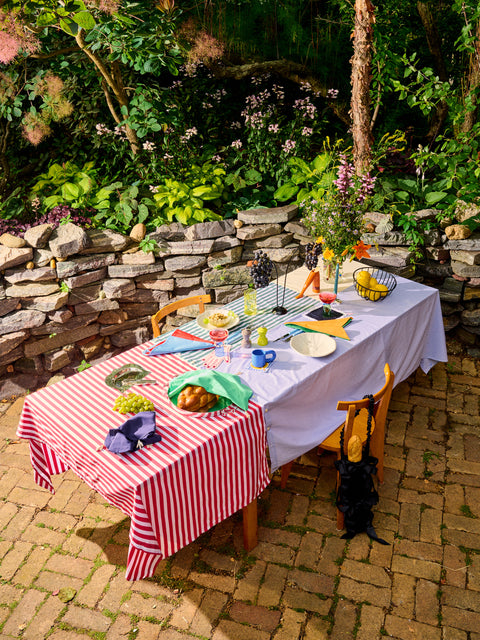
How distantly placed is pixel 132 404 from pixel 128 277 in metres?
2.40

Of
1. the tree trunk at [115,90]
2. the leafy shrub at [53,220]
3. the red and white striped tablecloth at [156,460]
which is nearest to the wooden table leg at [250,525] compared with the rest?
the red and white striped tablecloth at [156,460]

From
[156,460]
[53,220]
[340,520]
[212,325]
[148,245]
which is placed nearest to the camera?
[156,460]

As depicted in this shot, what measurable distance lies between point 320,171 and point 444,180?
1190 mm

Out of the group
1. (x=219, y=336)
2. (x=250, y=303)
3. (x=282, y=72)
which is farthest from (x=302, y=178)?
(x=219, y=336)

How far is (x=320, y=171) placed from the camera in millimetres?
5152

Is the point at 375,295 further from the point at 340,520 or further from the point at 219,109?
the point at 219,109

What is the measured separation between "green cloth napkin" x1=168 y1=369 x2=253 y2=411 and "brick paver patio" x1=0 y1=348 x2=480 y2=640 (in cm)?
98

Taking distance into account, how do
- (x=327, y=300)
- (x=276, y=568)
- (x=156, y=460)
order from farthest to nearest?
(x=327, y=300)
(x=276, y=568)
(x=156, y=460)

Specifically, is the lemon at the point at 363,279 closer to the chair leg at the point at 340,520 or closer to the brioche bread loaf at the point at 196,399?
the chair leg at the point at 340,520

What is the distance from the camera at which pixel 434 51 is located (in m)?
5.68

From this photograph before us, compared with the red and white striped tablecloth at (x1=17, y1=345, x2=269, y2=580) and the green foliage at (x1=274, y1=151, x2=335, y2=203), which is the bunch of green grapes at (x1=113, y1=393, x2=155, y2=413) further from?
the green foliage at (x1=274, y1=151, x2=335, y2=203)

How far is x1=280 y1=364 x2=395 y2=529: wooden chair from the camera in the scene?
2.86m

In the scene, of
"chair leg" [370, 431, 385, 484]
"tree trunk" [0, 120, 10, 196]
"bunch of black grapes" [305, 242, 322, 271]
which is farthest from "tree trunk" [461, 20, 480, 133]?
"tree trunk" [0, 120, 10, 196]

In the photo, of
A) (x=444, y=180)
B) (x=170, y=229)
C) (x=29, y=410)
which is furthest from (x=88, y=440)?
(x=444, y=180)
